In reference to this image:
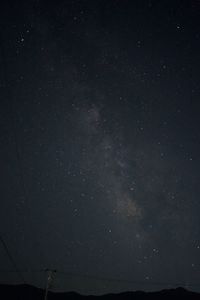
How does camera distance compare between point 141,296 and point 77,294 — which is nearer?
point 141,296

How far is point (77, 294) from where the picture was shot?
8525cm

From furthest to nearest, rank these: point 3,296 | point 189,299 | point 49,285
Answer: point 3,296, point 189,299, point 49,285

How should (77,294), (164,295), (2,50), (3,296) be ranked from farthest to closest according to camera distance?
1. (77,294)
2. (3,296)
3. (164,295)
4. (2,50)

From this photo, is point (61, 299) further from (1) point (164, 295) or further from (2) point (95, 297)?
(1) point (164, 295)

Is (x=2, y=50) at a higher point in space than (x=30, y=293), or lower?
lower

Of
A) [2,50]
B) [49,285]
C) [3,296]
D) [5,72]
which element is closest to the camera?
[2,50]

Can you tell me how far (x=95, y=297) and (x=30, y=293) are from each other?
16455 mm

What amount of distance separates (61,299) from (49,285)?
163 feet

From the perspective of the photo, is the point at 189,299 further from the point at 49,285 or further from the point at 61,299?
the point at 49,285

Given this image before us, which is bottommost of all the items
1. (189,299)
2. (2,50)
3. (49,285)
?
(49,285)

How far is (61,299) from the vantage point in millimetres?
77562

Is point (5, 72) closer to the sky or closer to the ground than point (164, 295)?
closer to the ground

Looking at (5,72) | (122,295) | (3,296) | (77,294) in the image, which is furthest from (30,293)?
(5,72)

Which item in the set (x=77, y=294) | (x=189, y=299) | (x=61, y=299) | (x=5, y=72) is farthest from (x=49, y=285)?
(x=77, y=294)
